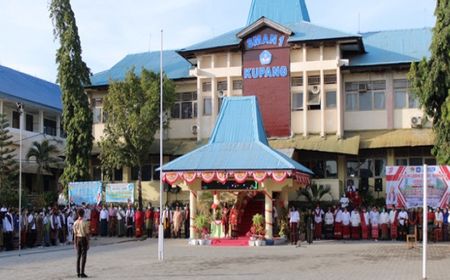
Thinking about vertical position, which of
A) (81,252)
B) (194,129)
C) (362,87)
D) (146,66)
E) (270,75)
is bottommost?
(81,252)

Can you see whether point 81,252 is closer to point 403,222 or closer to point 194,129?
point 403,222

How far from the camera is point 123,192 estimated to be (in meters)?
32.5

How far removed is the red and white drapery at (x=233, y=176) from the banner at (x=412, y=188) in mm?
4824

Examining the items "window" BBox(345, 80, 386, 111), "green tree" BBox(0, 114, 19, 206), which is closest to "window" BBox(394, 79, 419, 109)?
"window" BBox(345, 80, 386, 111)

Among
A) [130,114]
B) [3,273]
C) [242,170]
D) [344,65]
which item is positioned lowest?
[3,273]

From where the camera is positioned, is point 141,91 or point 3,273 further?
point 141,91

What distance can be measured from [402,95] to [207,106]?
10.9 m

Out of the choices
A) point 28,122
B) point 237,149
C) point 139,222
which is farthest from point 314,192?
point 28,122

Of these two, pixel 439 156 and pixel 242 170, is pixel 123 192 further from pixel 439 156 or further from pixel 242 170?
pixel 439 156

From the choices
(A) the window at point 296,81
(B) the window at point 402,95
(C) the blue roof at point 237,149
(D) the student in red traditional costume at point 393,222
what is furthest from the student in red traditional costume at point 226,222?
(B) the window at point 402,95

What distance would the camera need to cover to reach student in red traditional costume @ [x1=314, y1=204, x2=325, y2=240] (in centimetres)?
3017

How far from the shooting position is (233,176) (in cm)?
2577

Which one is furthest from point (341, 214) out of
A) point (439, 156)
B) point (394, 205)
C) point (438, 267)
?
point (438, 267)

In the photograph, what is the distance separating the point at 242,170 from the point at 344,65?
37.4 feet
